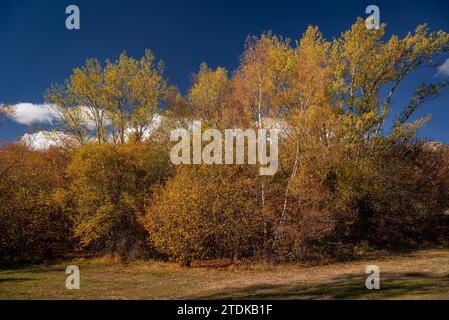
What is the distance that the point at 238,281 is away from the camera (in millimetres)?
14227

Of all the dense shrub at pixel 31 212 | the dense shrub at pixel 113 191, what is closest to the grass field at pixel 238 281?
the dense shrub at pixel 113 191

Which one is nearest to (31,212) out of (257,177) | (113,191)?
(113,191)

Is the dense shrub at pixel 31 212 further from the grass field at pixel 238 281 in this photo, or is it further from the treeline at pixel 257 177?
the grass field at pixel 238 281

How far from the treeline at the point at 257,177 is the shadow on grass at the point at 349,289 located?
5.47 meters

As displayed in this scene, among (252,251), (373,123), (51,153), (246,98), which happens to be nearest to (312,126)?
(246,98)

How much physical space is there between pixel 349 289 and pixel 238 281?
177 inches

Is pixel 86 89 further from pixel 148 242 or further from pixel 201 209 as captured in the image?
pixel 201 209

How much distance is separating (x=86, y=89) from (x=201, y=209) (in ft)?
50.2

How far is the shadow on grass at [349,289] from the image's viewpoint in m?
10.3

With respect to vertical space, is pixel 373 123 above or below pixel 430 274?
above

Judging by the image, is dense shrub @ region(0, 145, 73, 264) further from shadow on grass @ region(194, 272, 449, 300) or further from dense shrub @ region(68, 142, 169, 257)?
shadow on grass @ region(194, 272, 449, 300)

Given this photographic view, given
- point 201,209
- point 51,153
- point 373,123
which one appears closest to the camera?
point 201,209
